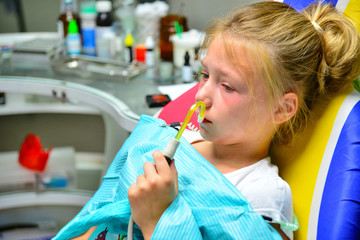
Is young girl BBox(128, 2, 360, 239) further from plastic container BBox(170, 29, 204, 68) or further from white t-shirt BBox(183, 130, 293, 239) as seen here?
plastic container BBox(170, 29, 204, 68)

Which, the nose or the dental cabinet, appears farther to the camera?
the dental cabinet

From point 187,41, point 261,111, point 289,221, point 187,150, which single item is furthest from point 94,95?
point 289,221

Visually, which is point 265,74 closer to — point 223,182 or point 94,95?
point 223,182

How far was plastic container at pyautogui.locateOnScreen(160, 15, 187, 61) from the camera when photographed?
1.90 m

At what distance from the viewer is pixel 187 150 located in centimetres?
91

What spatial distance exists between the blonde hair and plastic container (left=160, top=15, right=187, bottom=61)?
1036 mm

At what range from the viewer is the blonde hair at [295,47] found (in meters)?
0.81

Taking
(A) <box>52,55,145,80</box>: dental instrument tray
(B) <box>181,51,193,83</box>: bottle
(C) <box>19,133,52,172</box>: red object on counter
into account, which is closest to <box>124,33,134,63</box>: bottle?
(A) <box>52,55,145,80</box>: dental instrument tray

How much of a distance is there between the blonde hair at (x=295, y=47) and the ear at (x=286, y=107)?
0.01 meters

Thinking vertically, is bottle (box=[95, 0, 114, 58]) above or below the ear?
below

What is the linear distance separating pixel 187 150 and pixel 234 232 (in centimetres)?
23

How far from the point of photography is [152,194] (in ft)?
2.48

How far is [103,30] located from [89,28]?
2.7 inches

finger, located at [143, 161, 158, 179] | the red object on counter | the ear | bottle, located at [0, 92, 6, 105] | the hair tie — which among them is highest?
the hair tie
